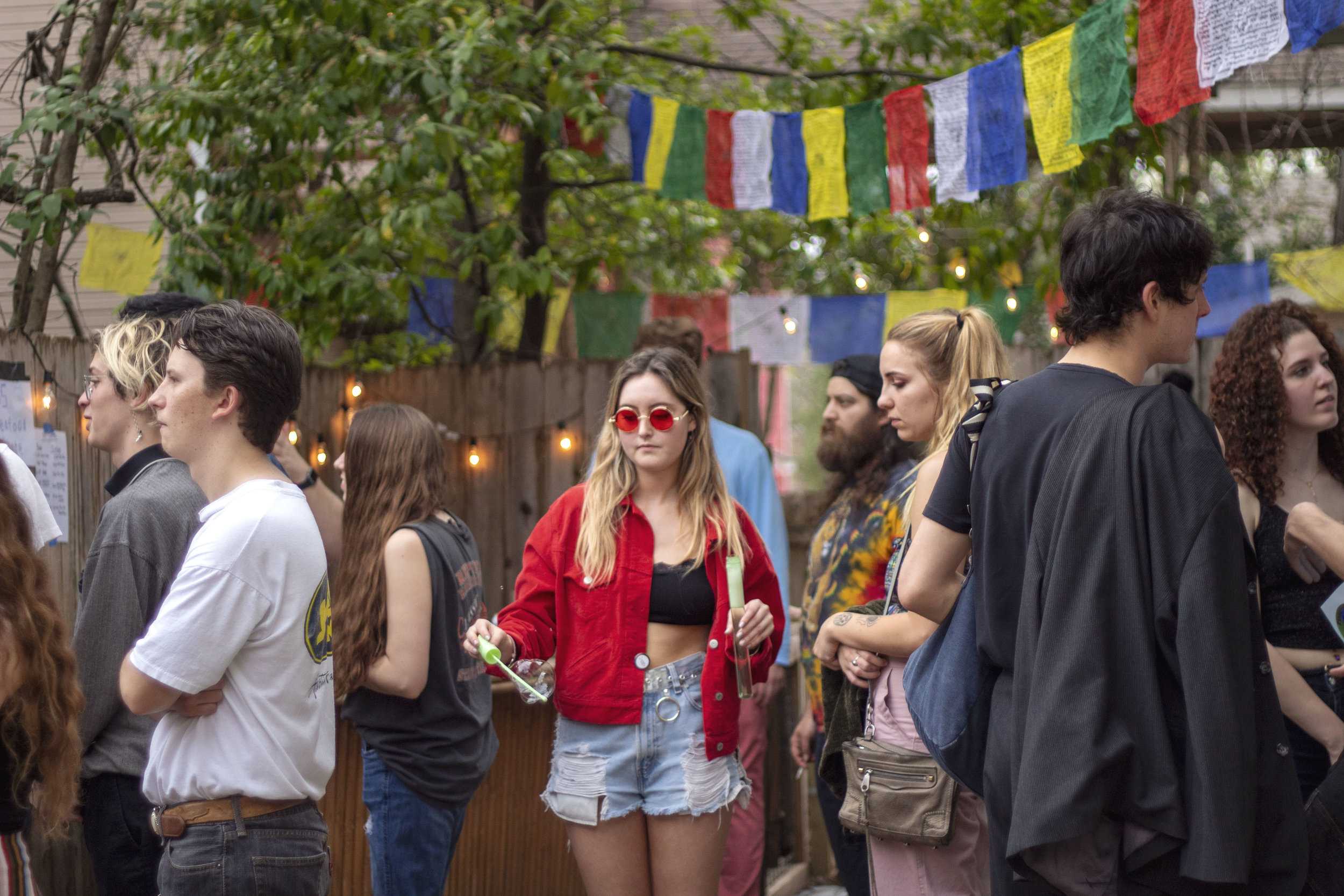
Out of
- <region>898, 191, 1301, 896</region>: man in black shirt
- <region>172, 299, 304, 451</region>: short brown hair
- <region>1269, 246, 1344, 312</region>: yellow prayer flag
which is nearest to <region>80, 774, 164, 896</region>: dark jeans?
<region>172, 299, 304, 451</region>: short brown hair

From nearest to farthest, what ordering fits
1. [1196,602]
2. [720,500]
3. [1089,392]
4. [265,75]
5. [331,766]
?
[1196,602]
[1089,392]
[331,766]
[720,500]
[265,75]

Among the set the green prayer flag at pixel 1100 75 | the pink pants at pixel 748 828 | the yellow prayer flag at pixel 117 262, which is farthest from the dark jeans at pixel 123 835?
the green prayer flag at pixel 1100 75

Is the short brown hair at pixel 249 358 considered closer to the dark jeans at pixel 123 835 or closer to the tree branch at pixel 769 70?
the dark jeans at pixel 123 835

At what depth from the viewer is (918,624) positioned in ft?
9.90

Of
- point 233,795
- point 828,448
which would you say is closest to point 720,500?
point 828,448

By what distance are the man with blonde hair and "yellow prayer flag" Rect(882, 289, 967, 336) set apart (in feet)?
13.7

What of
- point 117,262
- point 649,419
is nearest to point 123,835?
point 649,419

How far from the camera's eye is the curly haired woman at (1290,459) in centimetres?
332

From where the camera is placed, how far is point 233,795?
8.07 feet

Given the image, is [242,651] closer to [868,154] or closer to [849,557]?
[849,557]

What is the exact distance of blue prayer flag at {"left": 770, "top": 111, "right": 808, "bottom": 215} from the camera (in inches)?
239

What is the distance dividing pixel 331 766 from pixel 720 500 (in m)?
1.39

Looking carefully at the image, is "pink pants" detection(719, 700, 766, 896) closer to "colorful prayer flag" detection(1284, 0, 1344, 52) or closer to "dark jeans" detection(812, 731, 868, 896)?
"dark jeans" detection(812, 731, 868, 896)

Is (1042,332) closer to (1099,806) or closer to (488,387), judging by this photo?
(488,387)
